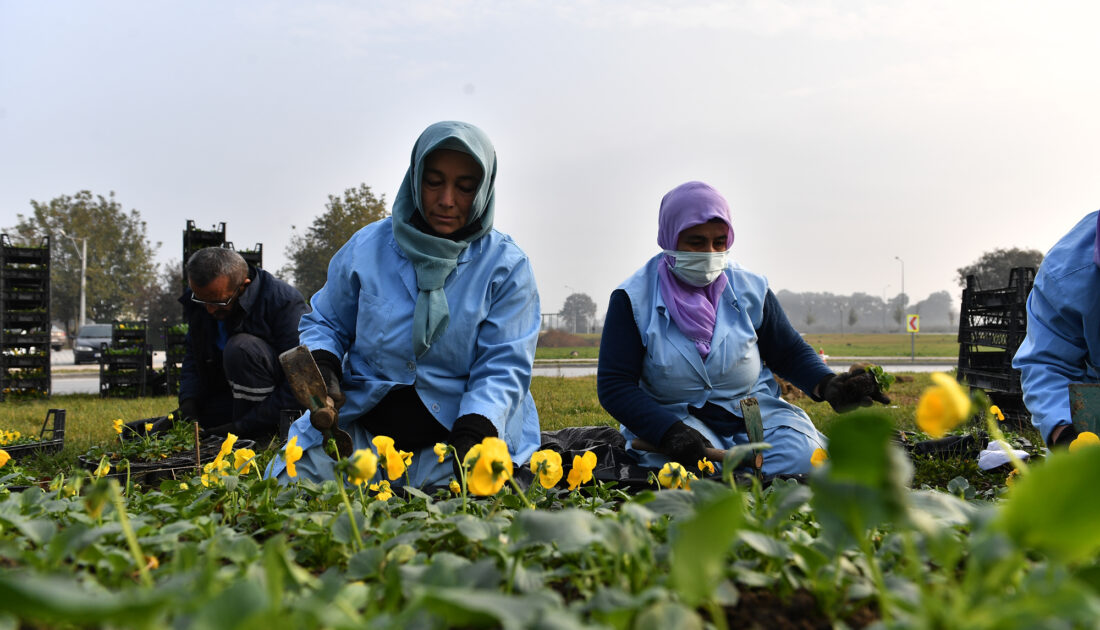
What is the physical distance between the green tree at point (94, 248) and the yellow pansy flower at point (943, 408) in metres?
32.2

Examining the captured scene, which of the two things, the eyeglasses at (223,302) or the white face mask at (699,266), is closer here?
the white face mask at (699,266)

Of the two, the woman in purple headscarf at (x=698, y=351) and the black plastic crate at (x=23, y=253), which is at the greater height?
the black plastic crate at (x=23, y=253)

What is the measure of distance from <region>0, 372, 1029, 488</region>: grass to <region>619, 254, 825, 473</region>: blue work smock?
52 centimetres

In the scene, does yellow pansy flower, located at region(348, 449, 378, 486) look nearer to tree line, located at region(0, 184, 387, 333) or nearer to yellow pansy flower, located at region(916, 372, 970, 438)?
yellow pansy flower, located at region(916, 372, 970, 438)

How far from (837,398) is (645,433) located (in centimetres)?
72

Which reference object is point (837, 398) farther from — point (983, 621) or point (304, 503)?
point (983, 621)

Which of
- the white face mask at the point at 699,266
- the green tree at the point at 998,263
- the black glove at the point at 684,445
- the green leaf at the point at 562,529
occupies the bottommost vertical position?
the black glove at the point at 684,445

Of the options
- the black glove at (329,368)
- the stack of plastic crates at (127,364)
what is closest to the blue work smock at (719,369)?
the black glove at (329,368)

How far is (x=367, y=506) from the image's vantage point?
3.90 ft

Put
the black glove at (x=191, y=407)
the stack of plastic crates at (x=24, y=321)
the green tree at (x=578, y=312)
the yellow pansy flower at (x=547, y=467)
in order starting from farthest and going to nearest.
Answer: the green tree at (x=578, y=312), the stack of plastic crates at (x=24, y=321), the black glove at (x=191, y=407), the yellow pansy flower at (x=547, y=467)

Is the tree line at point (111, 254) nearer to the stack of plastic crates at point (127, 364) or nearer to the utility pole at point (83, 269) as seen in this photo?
the utility pole at point (83, 269)

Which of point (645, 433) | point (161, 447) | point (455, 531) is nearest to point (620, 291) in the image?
point (645, 433)

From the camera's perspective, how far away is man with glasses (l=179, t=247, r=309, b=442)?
12.5ft

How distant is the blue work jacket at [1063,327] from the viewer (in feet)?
7.92
